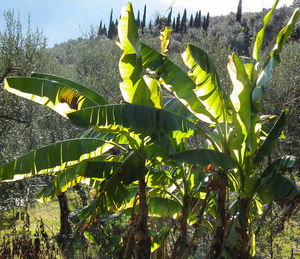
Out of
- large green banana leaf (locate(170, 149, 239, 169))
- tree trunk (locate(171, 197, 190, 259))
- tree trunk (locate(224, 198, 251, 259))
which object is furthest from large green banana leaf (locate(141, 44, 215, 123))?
tree trunk (locate(171, 197, 190, 259))

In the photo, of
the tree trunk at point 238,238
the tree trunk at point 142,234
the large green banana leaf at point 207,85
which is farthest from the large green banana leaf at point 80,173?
the tree trunk at point 238,238

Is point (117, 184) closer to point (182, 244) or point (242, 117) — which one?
point (182, 244)

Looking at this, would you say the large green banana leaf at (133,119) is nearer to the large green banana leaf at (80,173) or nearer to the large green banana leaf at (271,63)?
the large green banana leaf at (80,173)

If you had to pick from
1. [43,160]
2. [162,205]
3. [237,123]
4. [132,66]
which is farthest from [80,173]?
[237,123]

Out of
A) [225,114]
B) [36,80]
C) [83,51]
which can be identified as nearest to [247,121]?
[225,114]

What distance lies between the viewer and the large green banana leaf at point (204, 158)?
442 cm

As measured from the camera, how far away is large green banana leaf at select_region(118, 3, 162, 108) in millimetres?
4613

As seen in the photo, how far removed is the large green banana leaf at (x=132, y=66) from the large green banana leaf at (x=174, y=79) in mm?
268

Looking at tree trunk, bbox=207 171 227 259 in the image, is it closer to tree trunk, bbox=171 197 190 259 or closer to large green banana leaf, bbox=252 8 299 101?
tree trunk, bbox=171 197 190 259

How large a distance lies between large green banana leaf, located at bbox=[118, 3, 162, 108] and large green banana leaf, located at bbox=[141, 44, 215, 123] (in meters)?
0.27

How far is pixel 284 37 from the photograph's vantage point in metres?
4.50

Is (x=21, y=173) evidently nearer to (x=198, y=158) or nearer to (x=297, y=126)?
(x=198, y=158)

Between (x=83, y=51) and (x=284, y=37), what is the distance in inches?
746

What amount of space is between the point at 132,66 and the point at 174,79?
2.41 feet
